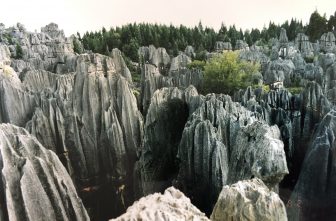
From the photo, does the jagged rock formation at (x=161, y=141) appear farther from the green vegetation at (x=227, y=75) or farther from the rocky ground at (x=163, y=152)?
the green vegetation at (x=227, y=75)

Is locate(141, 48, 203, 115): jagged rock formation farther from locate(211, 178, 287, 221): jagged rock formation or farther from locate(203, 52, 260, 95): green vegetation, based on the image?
locate(211, 178, 287, 221): jagged rock formation

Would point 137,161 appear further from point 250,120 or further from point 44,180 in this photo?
point 44,180

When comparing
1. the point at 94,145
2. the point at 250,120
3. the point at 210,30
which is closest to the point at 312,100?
the point at 250,120

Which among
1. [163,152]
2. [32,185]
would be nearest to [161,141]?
[163,152]

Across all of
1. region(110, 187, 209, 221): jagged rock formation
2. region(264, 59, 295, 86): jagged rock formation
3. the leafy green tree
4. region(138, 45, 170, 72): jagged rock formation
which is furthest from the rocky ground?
the leafy green tree

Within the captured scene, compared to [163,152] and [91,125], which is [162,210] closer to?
[163,152]
